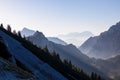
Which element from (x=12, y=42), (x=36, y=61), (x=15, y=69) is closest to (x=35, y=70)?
(x=36, y=61)

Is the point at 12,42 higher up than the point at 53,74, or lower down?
higher up

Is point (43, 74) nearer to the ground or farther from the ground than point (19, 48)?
nearer to the ground

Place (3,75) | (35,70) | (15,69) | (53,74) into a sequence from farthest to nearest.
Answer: (53,74) < (35,70) < (15,69) < (3,75)

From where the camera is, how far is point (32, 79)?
112ft

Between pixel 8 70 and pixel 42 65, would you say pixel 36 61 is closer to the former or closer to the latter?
pixel 42 65

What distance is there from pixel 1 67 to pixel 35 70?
46.6m

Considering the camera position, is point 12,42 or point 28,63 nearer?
point 28,63

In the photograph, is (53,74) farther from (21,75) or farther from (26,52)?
(21,75)

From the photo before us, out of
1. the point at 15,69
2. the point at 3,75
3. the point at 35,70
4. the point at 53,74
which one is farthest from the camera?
the point at 53,74

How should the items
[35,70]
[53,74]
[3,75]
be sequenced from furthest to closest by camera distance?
[53,74] → [35,70] → [3,75]

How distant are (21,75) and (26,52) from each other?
59.3 meters

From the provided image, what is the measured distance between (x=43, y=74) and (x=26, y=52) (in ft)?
45.4

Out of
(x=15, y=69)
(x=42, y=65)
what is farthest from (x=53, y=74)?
(x=15, y=69)

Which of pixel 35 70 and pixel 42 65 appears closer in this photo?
pixel 35 70
